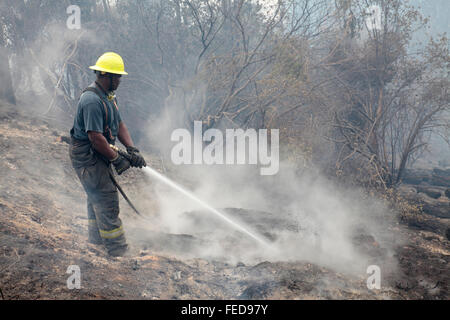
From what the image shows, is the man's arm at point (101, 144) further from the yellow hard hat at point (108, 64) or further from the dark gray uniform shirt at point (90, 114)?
the yellow hard hat at point (108, 64)

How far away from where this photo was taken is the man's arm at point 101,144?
3030mm

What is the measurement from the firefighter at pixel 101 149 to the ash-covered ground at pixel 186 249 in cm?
43

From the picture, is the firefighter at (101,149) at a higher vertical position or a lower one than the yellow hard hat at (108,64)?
lower

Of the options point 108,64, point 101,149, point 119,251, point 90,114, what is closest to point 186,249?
point 119,251

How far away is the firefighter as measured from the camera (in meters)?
3.04

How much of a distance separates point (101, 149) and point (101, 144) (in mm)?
57

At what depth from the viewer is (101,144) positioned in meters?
3.07

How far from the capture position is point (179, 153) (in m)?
10.3

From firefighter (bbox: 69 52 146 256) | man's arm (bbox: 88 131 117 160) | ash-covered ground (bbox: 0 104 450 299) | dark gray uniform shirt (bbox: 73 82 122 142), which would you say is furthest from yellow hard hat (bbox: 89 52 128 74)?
ash-covered ground (bbox: 0 104 450 299)

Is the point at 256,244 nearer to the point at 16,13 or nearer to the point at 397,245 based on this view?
the point at 397,245

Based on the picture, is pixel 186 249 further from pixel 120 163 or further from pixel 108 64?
pixel 108 64

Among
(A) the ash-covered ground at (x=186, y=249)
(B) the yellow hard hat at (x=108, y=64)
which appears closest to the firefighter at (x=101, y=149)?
(B) the yellow hard hat at (x=108, y=64)

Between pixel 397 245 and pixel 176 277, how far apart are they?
3816mm
